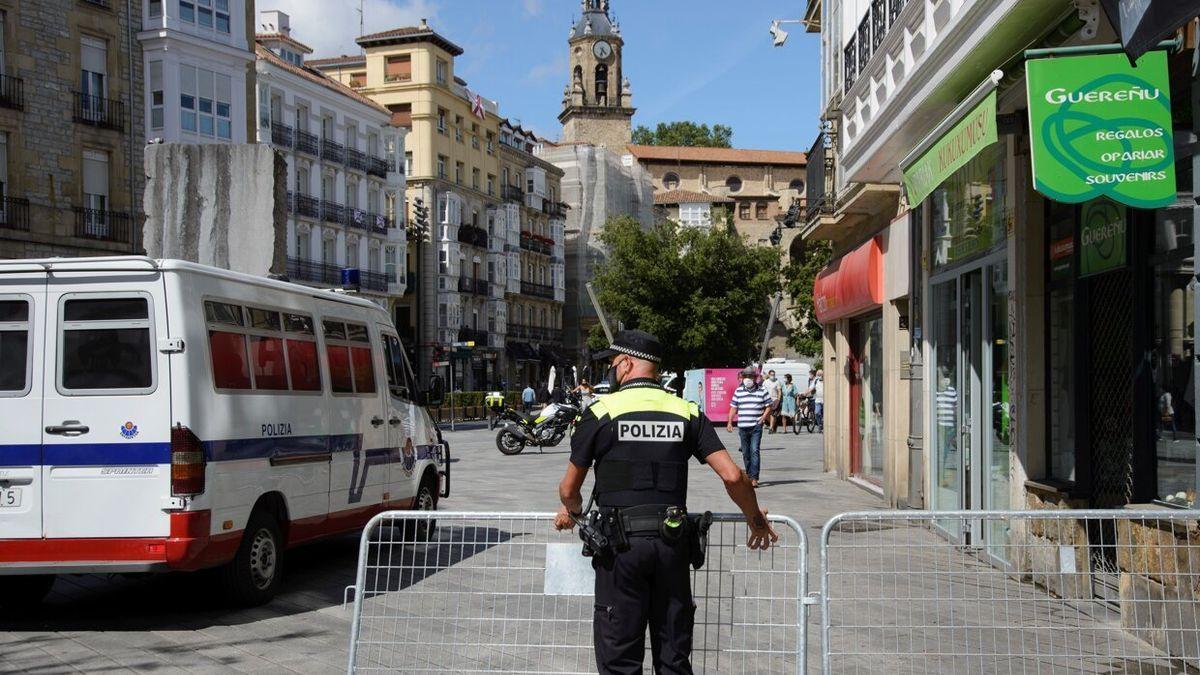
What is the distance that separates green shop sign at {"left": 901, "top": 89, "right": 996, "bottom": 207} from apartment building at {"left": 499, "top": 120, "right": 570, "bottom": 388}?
72.4m

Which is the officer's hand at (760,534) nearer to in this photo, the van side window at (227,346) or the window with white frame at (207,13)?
the van side window at (227,346)

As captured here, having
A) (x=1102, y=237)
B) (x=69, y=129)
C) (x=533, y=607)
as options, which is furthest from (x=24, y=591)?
(x=69, y=129)

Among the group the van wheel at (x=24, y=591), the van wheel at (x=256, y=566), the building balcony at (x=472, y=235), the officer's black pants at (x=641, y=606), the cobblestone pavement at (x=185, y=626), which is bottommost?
the cobblestone pavement at (x=185, y=626)

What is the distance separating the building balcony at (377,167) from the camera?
61812 millimetres

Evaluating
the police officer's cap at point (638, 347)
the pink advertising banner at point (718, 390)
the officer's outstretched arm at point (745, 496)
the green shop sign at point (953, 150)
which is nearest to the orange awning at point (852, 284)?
the green shop sign at point (953, 150)

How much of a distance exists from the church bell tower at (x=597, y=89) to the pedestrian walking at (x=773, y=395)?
7732 centimetres

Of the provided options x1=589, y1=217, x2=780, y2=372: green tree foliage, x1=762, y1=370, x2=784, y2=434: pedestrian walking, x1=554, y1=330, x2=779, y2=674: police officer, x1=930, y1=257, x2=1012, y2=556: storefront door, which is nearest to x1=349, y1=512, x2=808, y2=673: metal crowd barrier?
x1=554, y1=330, x2=779, y2=674: police officer

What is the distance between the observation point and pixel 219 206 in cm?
1514

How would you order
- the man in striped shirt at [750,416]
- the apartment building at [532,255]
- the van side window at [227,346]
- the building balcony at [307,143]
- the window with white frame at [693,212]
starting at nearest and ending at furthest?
the van side window at [227,346]
the man in striped shirt at [750,416]
the building balcony at [307,143]
the apartment building at [532,255]
the window with white frame at [693,212]

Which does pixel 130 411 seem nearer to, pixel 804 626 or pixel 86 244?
pixel 804 626

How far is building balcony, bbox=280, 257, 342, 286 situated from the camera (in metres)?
55.9

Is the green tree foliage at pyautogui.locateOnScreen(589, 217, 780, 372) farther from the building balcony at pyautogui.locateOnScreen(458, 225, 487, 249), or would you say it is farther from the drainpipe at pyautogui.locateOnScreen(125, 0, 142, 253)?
the drainpipe at pyautogui.locateOnScreen(125, 0, 142, 253)

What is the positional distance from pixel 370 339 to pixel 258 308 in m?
2.10

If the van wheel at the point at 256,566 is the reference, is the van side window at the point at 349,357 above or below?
above
